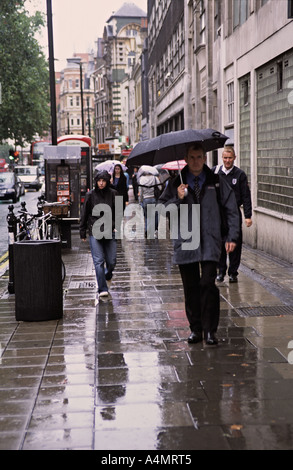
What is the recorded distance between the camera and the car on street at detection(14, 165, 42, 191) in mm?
56281

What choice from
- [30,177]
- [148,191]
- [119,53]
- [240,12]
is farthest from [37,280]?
[119,53]

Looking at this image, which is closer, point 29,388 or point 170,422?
point 170,422

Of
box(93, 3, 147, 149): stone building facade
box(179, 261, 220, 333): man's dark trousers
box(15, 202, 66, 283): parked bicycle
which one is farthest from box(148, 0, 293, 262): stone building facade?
box(93, 3, 147, 149): stone building facade

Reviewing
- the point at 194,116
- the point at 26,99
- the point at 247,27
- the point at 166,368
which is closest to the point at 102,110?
the point at 26,99

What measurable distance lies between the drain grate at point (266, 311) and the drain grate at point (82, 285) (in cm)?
281

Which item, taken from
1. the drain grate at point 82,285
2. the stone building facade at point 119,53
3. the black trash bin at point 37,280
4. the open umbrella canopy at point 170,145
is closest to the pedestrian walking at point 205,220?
the open umbrella canopy at point 170,145

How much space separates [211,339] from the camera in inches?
253

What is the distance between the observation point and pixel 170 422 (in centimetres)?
450

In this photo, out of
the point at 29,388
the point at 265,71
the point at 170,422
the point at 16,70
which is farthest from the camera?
the point at 16,70

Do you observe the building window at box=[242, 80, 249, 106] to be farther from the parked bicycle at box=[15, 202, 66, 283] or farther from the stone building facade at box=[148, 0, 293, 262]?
the parked bicycle at box=[15, 202, 66, 283]

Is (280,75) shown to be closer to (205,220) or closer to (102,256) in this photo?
(102,256)

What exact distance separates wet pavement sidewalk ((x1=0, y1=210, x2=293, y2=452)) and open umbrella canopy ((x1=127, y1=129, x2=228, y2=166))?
1770 mm
